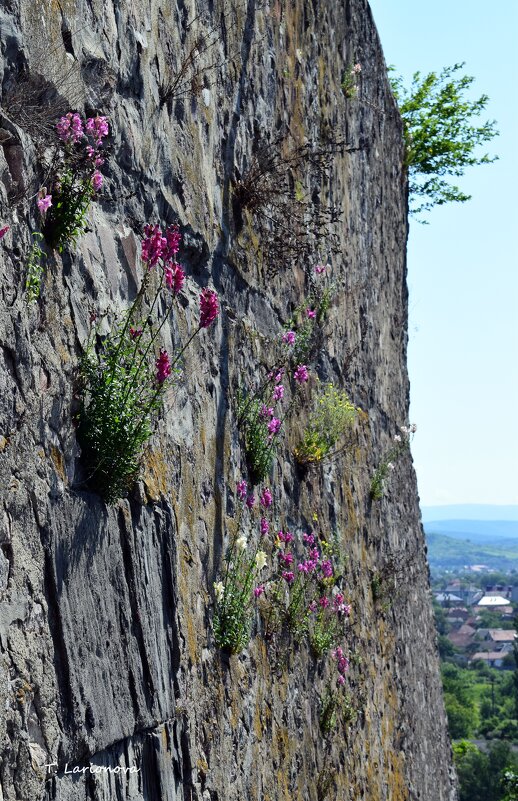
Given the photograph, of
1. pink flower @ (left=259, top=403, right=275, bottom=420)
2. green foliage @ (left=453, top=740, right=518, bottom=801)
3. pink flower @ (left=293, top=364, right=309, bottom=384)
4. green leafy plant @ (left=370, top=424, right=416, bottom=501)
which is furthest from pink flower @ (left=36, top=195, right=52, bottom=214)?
green foliage @ (left=453, top=740, right=518, bottom=801)

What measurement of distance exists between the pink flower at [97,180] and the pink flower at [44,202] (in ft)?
0.82

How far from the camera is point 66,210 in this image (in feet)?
8.23

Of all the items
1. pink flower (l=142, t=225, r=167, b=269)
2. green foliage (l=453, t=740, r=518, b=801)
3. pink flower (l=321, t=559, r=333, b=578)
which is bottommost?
green foliage (l=453, t=740, r=518, b=801)

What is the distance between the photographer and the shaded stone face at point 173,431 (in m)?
2.24

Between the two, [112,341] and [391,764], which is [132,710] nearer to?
[112,341]

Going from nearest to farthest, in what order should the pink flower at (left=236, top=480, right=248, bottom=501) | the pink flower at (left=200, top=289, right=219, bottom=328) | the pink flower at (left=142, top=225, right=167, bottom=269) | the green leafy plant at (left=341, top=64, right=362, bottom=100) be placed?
1. the pink flower at (left=142, top=225, right=167, bottom=269)
2. the pink flower at (left=200, top=289, right=219, bottom=328)
3. the pink flower at (left=236, top=480, right=248, bottom=501)
4. the green leafy plant at (left=341, top=64, right=362, bottom=100)

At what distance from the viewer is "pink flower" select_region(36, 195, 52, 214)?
2.38m

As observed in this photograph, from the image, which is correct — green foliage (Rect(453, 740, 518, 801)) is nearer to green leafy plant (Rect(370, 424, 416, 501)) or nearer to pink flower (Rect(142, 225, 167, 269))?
green leafy plant (Rect(370, 424, 416, 501))

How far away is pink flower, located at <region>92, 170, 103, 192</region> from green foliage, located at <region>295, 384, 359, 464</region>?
2.31 meters

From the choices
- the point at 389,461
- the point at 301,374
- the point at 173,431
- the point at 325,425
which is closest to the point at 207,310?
the point at 173,431

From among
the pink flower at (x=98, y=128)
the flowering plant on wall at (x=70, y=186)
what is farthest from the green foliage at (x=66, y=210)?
the pink flower at (x=98, y=128)

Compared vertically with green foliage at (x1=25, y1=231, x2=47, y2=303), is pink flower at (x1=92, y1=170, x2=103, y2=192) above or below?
above

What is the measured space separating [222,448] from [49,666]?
155 cm

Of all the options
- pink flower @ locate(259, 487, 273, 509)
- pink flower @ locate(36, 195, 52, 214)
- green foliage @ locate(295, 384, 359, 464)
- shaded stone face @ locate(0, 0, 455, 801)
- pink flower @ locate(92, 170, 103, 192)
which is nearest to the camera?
shaded stone face @ locate(0, 0, 455, 801)
